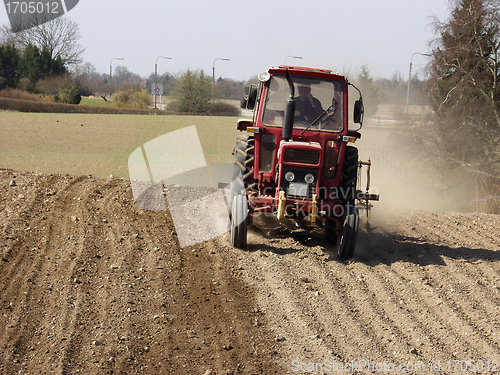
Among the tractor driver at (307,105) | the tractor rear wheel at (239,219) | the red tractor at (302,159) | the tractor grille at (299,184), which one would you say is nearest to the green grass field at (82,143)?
the red tractor at (302,159)

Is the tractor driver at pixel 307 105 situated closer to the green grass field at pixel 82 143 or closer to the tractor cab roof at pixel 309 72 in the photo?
the tractor cab roof at pixel 309 72

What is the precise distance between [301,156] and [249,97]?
164 centimetres

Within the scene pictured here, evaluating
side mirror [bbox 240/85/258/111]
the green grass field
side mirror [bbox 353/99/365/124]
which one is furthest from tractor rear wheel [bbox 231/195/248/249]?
the green grass field

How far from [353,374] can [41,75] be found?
60063mm

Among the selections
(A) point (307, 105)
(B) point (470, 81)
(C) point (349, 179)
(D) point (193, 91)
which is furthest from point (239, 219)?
(D) point (193, 91)

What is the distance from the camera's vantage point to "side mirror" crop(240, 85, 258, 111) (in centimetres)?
788

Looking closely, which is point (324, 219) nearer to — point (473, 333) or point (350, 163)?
point (350, 163)

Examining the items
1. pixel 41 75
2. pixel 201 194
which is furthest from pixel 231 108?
pixel 201 194

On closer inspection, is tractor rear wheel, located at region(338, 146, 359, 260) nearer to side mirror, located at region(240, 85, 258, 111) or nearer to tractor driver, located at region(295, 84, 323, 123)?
tractor driver, located at region(295, 84, 323, 123)

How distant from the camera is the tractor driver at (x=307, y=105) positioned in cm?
736

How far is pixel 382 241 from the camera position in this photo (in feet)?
27.0

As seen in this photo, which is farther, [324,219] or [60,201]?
[60,201]

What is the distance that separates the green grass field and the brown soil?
25.2 ft

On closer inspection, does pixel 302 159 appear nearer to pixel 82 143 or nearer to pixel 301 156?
pixel 301 156
